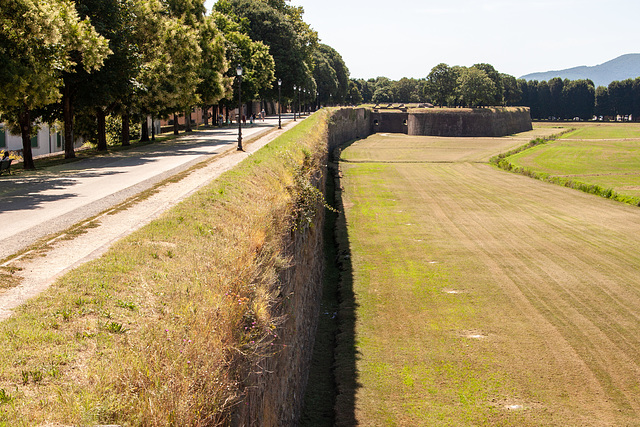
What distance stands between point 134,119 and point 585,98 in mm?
159346

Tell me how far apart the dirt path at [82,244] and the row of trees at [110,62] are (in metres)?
8.05

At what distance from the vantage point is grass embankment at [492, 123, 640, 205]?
4399 centimetres

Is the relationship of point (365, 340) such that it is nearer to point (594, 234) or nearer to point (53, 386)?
point (53, 386)

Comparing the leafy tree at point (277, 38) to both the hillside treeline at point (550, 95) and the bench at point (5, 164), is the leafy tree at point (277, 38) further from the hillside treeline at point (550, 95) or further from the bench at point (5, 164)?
the hillside treeline at point (550, 95)

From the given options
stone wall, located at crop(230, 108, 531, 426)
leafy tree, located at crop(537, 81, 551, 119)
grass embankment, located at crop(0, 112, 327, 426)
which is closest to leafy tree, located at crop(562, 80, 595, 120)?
leafy tree, located at crop(537, 81, 551, 119)

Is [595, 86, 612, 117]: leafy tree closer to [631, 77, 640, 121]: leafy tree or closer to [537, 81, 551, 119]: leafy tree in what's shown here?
[631, 77, 640, 121]: leafy tree

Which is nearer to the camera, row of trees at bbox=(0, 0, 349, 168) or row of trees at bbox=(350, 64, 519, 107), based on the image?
row of trees at bbox=(0, 0, 349, 168)

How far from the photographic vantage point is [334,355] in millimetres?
14742

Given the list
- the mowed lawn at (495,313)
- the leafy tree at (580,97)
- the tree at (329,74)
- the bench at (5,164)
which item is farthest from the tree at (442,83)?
the bench at (5,164)

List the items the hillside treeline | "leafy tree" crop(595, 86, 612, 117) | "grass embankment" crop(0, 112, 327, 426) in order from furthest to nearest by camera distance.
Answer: "leafy tree" crop(595, 86, 612, 117) < the hillside treeline < "grass embankment" crop(0, 112, 327, 426)

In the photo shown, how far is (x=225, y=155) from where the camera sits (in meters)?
27.8

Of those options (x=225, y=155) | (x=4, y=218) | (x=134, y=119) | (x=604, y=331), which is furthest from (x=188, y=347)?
(x=134, y=119)

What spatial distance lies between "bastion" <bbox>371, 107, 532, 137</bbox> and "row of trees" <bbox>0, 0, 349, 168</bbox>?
4921 centimetres

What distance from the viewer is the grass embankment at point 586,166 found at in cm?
4399
